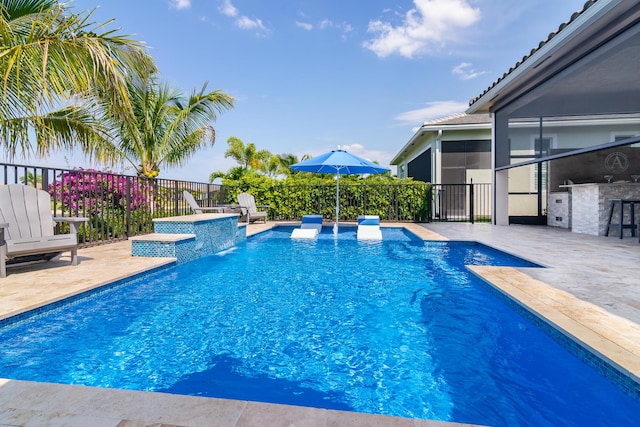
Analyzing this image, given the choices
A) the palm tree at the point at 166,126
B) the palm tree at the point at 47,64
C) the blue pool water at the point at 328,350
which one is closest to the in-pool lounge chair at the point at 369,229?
the blue pool water at the point at 328,350

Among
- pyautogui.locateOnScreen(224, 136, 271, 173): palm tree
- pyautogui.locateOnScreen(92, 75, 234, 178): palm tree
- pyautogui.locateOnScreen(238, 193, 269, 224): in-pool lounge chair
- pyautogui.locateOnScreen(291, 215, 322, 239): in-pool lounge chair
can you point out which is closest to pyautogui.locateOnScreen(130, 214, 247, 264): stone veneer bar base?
pyautogui.locateOnScreen(291, 215, 322, 239): in-pool lounge chair

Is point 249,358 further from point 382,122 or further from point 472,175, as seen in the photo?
point 382,122

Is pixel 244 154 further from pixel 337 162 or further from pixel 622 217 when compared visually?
pixel 622 217

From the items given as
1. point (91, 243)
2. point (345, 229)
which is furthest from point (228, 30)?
point (91, 243)

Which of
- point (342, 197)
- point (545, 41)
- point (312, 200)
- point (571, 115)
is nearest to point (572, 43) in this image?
point (545, 41)

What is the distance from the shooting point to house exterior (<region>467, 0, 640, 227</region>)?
537 centimetres

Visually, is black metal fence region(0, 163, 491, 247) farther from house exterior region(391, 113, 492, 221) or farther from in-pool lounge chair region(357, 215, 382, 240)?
in-pool lounge chair region(357, 215, 382, 240)

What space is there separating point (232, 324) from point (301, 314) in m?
0.72

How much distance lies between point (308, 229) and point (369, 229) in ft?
5.86

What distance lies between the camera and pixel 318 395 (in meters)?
2.19

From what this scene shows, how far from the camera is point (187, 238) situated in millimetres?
6242

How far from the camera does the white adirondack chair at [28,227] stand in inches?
165

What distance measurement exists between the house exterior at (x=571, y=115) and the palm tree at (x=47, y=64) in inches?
269

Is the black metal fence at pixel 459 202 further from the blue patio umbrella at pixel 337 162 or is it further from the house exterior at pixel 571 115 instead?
the blue patio umbrella at pixel 337 162
